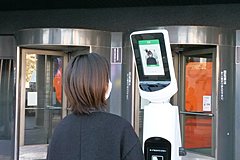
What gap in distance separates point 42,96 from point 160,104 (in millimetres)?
4714

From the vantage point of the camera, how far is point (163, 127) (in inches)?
166

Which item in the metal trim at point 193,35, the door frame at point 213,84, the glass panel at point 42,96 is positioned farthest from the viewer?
the glass panel at point 42,96

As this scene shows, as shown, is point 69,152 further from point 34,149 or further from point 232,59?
point 34,149

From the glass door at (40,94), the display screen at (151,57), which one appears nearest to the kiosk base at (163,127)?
the display screen at (151,57)

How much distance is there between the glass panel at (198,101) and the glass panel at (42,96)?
2619mm

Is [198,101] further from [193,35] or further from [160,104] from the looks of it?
[160,104]

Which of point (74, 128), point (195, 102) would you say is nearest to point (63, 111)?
point (195, 102)

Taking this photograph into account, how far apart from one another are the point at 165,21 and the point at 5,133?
4.52m

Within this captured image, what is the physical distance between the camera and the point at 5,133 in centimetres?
962

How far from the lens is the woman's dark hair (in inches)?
72.7

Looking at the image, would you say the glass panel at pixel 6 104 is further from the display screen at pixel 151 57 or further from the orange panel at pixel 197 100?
the display screen at pixel 151 57

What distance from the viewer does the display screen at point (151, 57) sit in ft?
14.2

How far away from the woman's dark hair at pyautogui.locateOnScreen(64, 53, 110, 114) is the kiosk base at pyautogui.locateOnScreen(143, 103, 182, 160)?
2378 mm

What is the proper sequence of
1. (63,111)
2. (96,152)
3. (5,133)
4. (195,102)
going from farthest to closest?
(5,133) → (63,111) → (195,102) → (96,152)
